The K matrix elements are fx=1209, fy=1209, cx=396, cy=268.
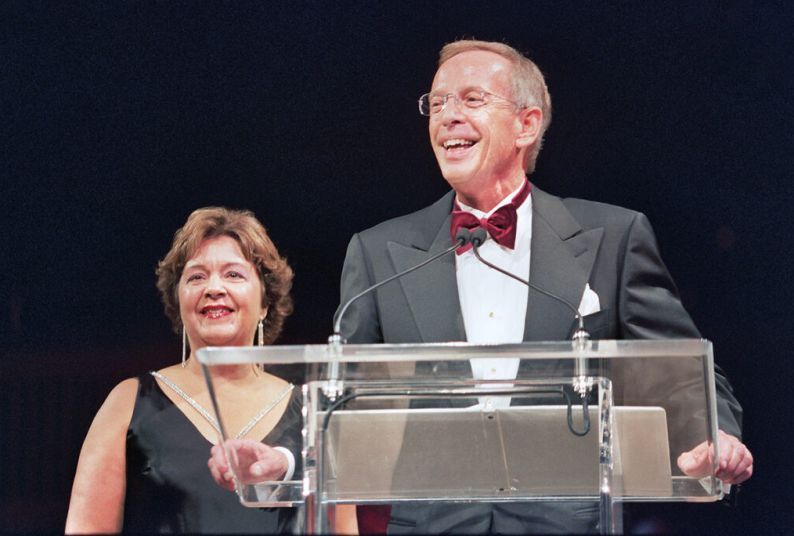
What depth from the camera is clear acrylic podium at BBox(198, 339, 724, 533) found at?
1.99 meters

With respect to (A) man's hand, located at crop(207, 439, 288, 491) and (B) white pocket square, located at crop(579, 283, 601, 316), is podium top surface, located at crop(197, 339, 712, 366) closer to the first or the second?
(A) man's hand, located at crop(207, 439, 288, 491)

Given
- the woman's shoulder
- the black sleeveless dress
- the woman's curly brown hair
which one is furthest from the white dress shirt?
the woman's shoulder

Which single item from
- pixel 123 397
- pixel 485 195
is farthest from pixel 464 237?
pixel 123 397

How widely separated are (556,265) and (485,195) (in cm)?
30

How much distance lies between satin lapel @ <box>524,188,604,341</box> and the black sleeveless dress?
85 cm

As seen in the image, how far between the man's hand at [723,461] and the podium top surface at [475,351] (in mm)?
186

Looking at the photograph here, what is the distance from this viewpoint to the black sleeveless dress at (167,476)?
2980mm

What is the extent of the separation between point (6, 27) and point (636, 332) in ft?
Answer: 6.58

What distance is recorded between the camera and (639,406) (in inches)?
80.5

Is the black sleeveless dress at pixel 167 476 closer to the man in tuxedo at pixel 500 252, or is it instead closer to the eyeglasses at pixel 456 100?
the man in tuxedo at pixel 500 252

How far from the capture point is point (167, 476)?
3.03 m

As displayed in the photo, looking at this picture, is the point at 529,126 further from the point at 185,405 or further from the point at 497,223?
the point at 185,405

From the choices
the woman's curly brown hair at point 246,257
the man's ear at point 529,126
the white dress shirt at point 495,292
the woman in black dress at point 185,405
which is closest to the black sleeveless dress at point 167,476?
the woman in black dress at point 185,405

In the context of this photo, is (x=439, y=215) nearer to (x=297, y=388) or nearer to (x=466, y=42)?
(x=466, y=42)
